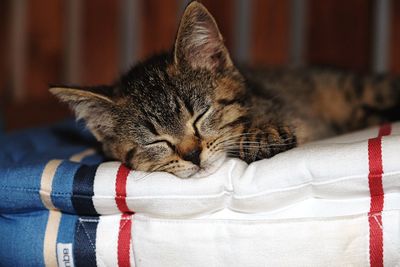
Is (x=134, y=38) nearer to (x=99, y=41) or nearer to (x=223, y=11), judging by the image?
(x=99, y=41)

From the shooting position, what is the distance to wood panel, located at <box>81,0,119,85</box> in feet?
9.77

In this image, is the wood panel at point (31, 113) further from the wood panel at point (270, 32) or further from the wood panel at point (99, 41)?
the wood panel at point (270, 32)

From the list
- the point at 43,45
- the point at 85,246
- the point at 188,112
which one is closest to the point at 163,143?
the point at 188,112

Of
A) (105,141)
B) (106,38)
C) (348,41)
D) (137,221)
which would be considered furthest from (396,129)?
(106,38)

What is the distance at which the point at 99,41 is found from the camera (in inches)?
118

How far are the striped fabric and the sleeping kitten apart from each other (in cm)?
12

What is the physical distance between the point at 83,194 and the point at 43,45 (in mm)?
2076

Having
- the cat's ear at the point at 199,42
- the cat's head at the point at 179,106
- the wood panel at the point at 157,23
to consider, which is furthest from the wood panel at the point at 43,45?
the cat's ear at the point at 199,42

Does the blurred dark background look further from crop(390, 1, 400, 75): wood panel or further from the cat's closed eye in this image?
the cat's closed eye

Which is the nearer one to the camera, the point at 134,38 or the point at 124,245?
the point at 124,245

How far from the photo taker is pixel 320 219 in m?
1.12

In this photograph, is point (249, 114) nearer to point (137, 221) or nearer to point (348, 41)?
point (137, 221)

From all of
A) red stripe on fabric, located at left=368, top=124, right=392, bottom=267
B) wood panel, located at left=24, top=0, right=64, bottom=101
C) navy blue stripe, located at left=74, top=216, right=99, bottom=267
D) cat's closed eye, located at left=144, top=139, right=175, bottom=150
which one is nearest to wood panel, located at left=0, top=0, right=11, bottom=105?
wood panel, located at left=24, top=0, right=64, bottom=101

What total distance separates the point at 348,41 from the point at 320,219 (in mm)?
1865
